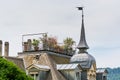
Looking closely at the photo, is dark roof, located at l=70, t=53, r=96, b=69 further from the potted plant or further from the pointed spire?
the potted plant

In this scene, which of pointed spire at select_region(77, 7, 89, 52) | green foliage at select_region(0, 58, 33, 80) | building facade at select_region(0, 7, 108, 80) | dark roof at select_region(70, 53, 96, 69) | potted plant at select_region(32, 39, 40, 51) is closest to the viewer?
green foliage at select_region(0, 58, 33, 80)

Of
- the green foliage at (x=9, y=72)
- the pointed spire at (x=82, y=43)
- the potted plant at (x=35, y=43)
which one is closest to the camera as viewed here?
the green foliage at (x=9, y=72)

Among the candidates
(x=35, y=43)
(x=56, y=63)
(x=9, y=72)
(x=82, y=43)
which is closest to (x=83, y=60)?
(x=82, y=43)

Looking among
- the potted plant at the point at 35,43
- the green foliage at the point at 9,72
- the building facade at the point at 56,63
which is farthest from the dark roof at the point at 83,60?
the green foliage at the point at 9,72

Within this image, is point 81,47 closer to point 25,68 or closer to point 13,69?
point 25,68

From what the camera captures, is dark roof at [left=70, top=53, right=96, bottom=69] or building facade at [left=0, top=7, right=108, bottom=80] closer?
building facade at [left=0, top=7, right=108, bottom=80]

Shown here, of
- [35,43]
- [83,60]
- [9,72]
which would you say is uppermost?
[35,43]

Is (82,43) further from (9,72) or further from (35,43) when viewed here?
(9,72)

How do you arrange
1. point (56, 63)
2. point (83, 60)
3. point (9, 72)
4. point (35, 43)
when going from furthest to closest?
point (83, 60) < point (56, 63) < point (35, 43) < point (9, 72)

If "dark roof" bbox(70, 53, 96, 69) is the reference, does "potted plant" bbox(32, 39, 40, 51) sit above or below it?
above

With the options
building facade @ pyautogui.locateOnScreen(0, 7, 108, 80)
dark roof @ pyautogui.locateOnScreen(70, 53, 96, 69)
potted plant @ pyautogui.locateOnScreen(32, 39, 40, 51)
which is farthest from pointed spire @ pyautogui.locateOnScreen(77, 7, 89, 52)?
potted plant @ pyautogui.locateOnScreen(32, 39, 40, 51)

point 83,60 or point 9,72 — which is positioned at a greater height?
point 83,60

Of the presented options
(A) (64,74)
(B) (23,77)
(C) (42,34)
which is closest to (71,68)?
(A) (64,74)

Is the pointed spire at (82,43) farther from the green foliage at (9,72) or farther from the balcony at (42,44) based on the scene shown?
the green foliage at (9,72)
